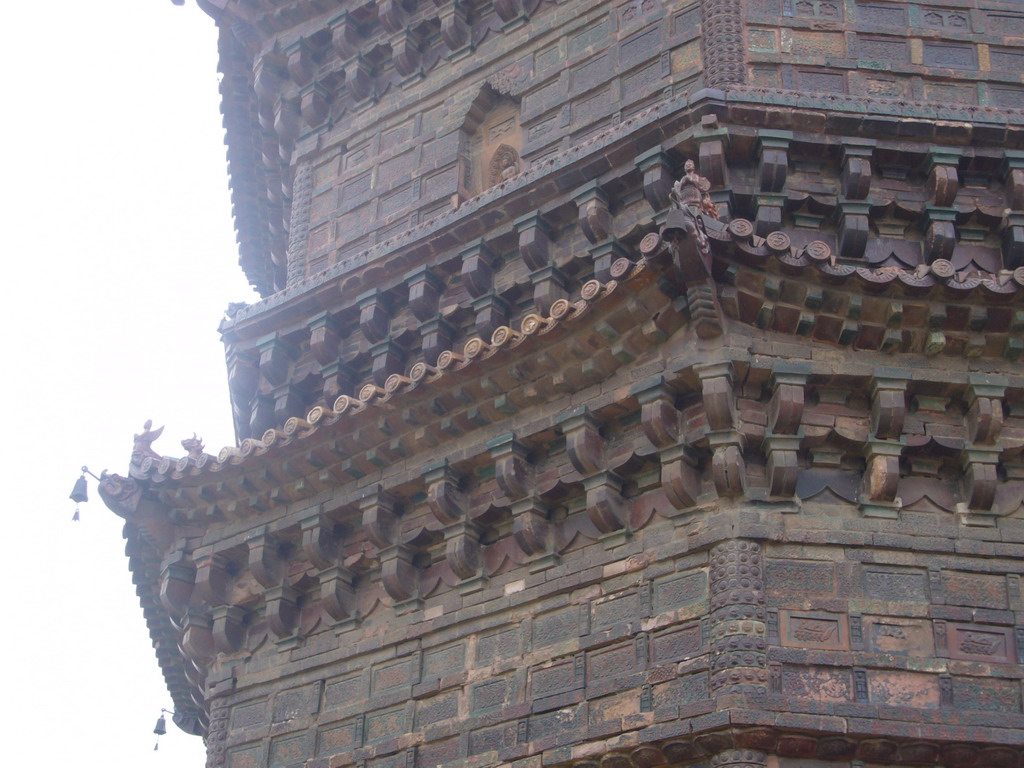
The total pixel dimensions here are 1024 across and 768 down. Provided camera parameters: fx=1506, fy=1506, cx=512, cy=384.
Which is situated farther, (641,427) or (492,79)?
(492,79)

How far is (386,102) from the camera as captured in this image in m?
15.6

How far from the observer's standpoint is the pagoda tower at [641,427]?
33.1 feet

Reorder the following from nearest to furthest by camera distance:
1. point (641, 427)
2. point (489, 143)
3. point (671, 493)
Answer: point (671, 493) < point (641, 427) < point (489, 143)

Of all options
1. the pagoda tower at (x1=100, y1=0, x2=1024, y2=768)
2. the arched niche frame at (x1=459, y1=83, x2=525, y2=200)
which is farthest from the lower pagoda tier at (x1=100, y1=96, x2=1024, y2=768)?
the arched niche frame at (x1=459, y1=83, x2=525, y2=200)

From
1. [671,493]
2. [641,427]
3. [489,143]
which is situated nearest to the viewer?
[671,493]

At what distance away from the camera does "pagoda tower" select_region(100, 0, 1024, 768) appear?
398 inches

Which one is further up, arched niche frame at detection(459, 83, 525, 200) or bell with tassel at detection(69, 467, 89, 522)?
arched niche frame at detection(459, 83, 525, 200)

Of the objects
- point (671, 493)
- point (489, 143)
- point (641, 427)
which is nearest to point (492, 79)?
point (489, 143)

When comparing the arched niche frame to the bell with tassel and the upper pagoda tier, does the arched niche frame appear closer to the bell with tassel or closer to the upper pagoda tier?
the upper pagoda tier

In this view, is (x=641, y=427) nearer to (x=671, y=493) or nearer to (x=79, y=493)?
(x=671, y=493)

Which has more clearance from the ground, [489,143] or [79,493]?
[489,143]

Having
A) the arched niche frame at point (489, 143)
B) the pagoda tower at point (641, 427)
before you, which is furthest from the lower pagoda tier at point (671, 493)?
the arched niche frame at point (489, 143)

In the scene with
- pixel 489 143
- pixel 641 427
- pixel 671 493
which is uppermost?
pixel 489 143

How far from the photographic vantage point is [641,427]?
11.1 m
